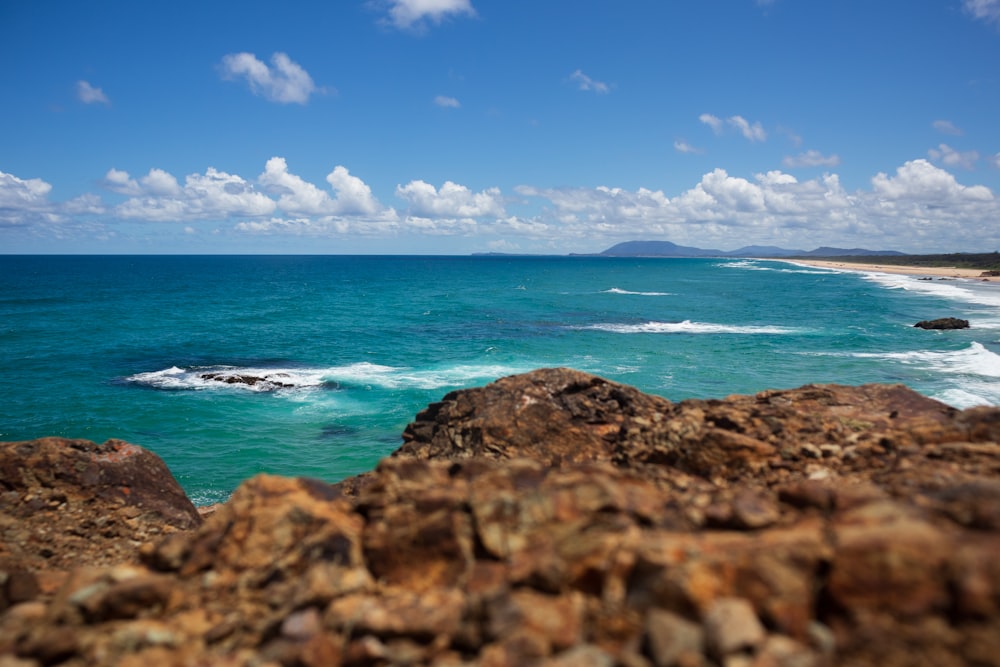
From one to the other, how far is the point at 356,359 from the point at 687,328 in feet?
110

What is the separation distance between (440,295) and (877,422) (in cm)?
9058

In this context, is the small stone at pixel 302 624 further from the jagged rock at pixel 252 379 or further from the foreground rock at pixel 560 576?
the jagged rock at pixel 252 379

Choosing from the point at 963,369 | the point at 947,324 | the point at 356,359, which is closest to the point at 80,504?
the point at 356,359

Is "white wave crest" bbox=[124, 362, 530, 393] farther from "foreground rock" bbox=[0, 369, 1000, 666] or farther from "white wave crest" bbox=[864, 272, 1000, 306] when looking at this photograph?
"white wave crest" bbox=[864, 272, 1000, 306]

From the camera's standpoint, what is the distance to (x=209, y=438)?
26.0m

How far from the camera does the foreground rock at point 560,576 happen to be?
4.50 metres

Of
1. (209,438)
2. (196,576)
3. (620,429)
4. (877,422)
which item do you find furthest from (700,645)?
(209,438)

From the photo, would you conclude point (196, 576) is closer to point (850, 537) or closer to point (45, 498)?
point (850, 537)

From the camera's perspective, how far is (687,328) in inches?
2290

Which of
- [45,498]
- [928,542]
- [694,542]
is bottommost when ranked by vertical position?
[45,498]

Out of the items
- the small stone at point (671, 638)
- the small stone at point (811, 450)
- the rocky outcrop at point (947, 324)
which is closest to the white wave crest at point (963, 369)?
the rocky outcrop at point (947, 324)

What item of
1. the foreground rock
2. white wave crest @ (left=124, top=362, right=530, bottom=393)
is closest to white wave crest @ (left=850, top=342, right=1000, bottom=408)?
white wave crest @ (left=124, top=362, right=530, bottom=393)

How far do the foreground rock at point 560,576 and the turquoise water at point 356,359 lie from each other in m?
16.4

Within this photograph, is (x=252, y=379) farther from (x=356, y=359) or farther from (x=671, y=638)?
(x=671, y=638)
